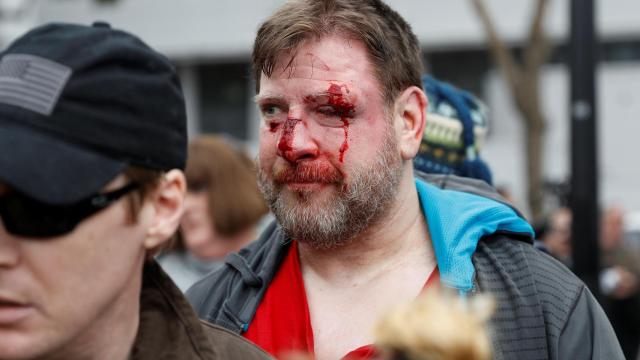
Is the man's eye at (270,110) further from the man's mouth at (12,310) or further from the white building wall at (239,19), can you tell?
the white building wall at (239,19)

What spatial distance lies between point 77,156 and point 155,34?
20.0 meters

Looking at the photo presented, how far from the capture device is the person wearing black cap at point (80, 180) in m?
1.61

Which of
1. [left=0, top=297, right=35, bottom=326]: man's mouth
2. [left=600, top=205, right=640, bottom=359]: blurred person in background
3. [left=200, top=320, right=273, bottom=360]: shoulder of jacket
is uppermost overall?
[left=0, top=297, right=35, bottom=326]: man's mouth

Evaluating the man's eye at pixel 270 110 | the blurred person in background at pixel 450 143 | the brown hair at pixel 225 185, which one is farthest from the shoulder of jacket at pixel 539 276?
the brown hair at pixel 225 185

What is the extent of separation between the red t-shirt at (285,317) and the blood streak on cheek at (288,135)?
402 millimetres

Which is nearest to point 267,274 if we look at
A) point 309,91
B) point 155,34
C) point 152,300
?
point 309,91

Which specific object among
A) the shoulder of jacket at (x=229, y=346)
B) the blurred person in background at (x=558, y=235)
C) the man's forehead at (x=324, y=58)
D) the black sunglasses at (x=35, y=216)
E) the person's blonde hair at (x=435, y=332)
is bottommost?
the blurred person in background at (x=558, y=235)

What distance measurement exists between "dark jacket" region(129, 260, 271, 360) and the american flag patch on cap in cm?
47

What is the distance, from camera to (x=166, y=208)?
73.3 inches

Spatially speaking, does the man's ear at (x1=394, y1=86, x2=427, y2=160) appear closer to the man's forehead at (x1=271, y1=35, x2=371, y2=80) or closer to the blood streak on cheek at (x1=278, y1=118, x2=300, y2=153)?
the man's forehead at (x1=271, y1=35, x2=371, y2=80)

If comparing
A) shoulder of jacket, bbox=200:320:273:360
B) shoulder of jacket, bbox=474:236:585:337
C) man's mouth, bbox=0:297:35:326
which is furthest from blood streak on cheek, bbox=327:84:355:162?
man's mouth, bbox=0:297:35:326

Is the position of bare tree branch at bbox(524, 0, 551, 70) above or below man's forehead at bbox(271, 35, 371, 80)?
below

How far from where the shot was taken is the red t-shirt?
259 centimetres

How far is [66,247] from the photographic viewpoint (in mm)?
1639
